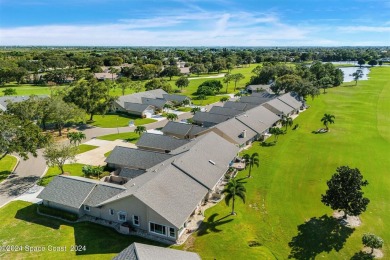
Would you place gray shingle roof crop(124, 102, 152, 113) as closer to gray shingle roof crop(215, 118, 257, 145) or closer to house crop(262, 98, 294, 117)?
gray shingle roof crop(215, 118, 257, 145)

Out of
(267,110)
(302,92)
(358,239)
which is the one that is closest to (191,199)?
(358,239)

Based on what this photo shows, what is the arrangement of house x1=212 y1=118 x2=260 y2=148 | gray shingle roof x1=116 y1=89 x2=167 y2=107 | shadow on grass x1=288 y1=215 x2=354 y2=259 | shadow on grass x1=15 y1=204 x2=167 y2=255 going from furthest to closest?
gray shingle roof x1=116 y1=89 x2=167 y2=107 < house x1=212 y1=118 x2=260 y2=148 < shadow on grass x1=288 y1=215 x2=354 y2=259 < shadow on grass x1=15 y1=204 x2=167 y2=255

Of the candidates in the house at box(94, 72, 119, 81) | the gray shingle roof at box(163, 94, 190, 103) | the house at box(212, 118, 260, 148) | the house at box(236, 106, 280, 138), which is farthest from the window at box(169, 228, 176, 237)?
the house at box(94, 72, 119, 81)

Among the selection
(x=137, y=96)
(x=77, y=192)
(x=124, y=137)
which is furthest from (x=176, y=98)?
(x=77, y=192)

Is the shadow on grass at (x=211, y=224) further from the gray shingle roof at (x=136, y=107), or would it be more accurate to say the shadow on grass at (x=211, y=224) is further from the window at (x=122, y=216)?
the gray shingle roof at (x=136, y=107)

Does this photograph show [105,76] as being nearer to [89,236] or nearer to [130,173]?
[130,173]

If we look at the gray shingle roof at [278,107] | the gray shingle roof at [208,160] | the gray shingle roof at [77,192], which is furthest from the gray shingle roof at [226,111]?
the gray shingle roof at [77,192]
